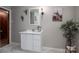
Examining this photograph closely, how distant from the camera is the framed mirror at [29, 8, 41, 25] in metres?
2.24

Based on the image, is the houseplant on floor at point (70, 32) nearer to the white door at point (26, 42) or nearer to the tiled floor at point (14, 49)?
the tiled floor at point (14, 49)

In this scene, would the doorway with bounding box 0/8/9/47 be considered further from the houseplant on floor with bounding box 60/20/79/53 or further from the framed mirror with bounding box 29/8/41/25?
the houseplant on floor with bounding box 60/20/79/53

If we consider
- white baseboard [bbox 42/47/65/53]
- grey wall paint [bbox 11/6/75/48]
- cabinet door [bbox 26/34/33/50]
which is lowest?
white baseboard [bbox 42/47/65/53]

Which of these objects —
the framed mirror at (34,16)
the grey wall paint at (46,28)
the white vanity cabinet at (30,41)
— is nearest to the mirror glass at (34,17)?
the framed mirror at (34,16)

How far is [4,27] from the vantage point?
7.38ft

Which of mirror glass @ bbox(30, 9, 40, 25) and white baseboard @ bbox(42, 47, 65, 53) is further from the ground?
mirror glass @ bbox(30, 9, 40, 25)

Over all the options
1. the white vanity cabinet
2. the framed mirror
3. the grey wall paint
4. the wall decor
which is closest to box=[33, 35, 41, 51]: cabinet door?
the white vanity cabinet

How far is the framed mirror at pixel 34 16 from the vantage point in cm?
224

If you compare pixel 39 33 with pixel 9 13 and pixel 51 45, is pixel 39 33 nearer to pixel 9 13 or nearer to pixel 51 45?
pixel 51 45

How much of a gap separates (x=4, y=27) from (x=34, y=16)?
650 mm

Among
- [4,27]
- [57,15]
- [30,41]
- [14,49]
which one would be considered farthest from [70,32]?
[4,27]

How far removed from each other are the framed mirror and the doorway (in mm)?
482
